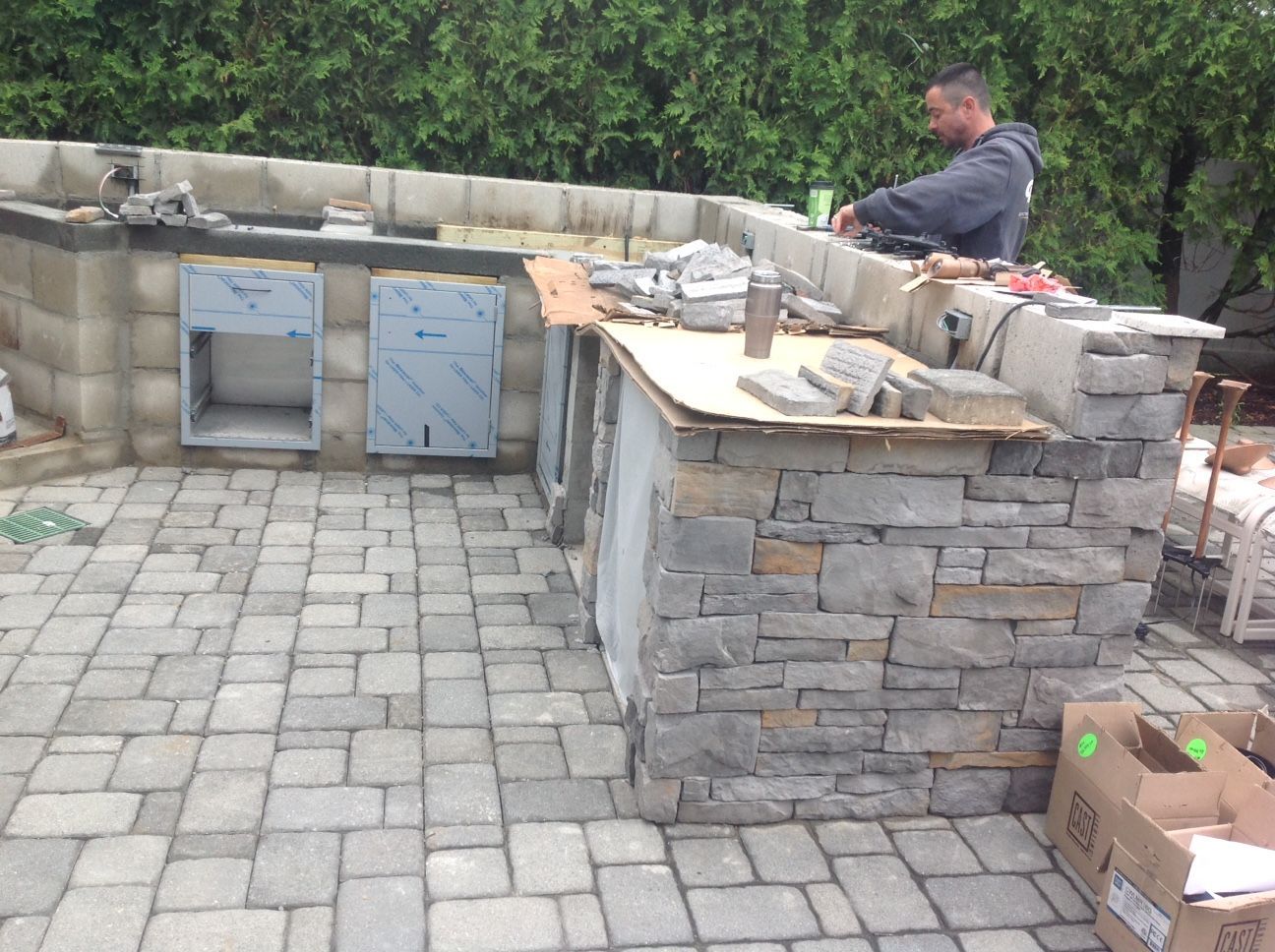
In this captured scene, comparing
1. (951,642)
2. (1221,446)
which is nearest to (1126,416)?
(951,642)

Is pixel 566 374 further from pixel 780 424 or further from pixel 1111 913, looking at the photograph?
pixel 1111 913

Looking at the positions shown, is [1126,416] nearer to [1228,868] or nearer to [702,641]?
[1228,868]

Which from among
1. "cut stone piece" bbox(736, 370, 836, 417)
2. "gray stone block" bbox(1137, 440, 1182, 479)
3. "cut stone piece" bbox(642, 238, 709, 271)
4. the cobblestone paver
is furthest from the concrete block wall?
"gray stone block" bbox(1137, 440, 1182, 479)

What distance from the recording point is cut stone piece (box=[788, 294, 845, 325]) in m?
5.15

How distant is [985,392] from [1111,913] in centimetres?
158

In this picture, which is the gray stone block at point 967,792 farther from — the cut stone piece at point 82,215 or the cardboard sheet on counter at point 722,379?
the cut stone piece at point 82,215

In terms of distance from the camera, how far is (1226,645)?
5559mm

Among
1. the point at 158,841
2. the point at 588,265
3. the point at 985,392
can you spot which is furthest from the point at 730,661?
the point at 588,265

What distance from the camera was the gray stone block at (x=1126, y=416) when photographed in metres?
3.67

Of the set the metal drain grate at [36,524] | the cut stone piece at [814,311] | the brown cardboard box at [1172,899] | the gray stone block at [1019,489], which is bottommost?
the metal drain grate at [36,524]

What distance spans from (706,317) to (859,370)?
4.22ft

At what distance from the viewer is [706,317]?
193 inches

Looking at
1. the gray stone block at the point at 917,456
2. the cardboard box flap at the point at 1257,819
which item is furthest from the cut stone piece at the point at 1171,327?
the cardboard box flap at the point at 1257,819

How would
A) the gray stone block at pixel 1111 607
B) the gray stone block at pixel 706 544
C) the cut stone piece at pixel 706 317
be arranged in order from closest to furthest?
the gray stone block at pixel 706 544 → the gray stone block at pixel 1111 607 → the cut stone piece at pixel 706 317
